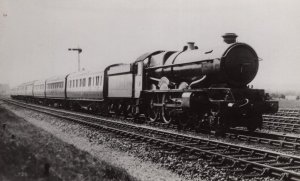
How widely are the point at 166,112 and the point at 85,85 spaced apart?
1066 centimetres

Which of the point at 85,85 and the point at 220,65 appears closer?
the point at 220,65

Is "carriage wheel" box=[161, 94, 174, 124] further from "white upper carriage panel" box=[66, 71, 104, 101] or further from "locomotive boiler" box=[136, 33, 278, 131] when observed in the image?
"white upper carriage panel" box=[66, 71, 104, 101]

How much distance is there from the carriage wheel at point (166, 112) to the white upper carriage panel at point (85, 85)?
691 cm

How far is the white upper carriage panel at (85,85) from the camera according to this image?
66.9ft

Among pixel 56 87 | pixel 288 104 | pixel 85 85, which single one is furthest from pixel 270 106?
pixel 288 104

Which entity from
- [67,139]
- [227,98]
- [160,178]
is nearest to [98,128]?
[67,139]

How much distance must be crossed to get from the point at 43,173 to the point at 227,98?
6699 mm

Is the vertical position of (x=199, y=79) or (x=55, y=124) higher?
(x=199, y=79)

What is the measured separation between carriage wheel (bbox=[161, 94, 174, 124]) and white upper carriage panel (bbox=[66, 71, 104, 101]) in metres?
6.91

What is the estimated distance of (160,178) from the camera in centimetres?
632

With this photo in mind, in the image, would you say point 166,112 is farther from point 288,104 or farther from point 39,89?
point 39,89

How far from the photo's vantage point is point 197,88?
12.1 meters

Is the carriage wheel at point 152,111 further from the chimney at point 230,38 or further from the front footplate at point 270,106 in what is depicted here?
the front footplate at point 270,106

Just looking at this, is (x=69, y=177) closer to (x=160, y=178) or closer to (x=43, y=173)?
(x=43, y=173)
